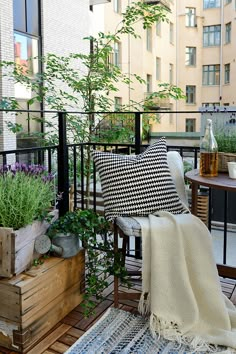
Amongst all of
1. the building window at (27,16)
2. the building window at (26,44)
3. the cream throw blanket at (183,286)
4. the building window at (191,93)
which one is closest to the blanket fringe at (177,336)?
the cream throw blanket at (183,286)

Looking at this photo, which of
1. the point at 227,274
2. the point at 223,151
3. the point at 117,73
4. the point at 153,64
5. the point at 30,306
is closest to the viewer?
the point at 30,306

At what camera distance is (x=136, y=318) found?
5.91ft

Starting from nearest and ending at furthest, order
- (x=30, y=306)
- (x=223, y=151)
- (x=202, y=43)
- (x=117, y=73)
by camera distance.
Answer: (x=30, y=306) → (x=223, y=151) → (x=117, y=73) → (x=202, y=43)

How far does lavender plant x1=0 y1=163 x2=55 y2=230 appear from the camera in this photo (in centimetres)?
162

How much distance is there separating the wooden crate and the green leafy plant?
13 centimetres

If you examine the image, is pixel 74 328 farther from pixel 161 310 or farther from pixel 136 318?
pixel 161 310

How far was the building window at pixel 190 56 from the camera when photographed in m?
21.7

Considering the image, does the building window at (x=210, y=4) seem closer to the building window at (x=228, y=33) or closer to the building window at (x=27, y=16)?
the building window at (x=228, y=33)

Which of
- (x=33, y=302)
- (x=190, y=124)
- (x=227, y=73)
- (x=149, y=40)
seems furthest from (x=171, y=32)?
(x=33, y=302)

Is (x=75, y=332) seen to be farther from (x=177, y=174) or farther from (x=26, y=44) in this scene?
(x=26, y=44)

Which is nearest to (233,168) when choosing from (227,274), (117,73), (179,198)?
(179,198)

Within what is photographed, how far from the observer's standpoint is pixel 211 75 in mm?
Answer: 21797

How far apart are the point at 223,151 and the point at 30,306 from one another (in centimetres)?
122

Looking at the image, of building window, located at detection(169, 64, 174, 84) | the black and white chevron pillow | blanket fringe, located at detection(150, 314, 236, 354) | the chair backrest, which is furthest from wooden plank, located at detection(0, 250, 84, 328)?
building window, located at detection(169, 64, 174, 84)
